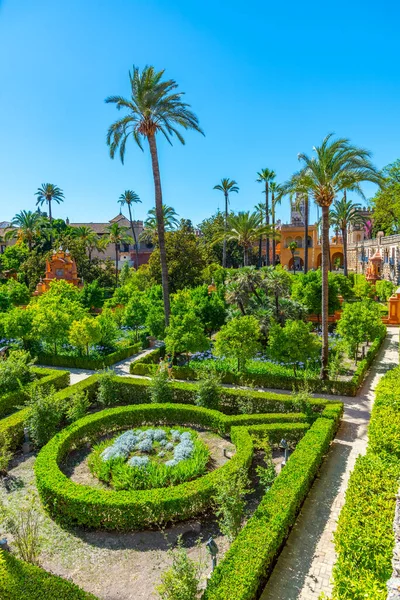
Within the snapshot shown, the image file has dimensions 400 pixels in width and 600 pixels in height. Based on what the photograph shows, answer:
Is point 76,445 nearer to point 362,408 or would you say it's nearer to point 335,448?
point 335,448

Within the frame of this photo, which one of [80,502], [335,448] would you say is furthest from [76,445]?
[335,448]

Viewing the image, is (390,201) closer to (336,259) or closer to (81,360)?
(336,259)

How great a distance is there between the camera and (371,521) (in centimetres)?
668

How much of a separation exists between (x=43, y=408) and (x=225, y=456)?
5590mm

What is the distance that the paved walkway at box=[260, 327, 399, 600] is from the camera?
22.8 feet

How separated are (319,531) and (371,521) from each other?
6.61 feet

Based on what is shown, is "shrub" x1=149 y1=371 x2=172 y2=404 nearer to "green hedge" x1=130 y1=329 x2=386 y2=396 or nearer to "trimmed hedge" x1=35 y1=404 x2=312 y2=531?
"green hedge" x1=130 y1=329 x2=386 y2=396

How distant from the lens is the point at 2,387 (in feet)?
51.9

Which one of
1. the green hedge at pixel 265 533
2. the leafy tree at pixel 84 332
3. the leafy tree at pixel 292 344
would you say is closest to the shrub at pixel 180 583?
the green hedge at pixel 265 533

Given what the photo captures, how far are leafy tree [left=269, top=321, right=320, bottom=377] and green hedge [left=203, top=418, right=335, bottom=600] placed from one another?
577 cm

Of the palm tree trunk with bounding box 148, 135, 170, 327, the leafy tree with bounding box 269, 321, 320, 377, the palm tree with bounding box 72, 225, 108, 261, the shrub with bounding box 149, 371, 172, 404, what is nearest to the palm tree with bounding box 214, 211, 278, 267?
the palm tree trunk with bounding box 148, 135, 170, 327

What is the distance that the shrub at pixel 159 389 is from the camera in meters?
15.0

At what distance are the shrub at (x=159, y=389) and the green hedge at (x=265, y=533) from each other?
590 centimetres

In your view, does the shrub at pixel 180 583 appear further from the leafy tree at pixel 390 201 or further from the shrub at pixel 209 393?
the leafy tree at pixel 390 201
